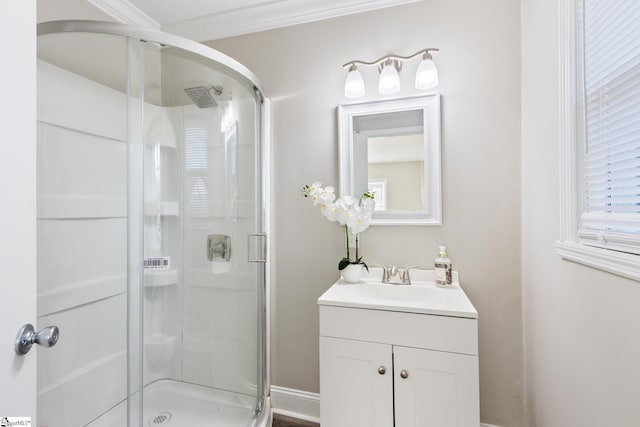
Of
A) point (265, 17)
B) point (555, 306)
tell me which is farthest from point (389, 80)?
point (555, 306)

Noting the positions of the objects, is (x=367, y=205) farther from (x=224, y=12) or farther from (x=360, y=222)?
(x=224, y=12)

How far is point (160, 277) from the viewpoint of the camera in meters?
1.26

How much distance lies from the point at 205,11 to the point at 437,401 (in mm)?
2423

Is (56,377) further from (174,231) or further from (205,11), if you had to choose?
(205,11)

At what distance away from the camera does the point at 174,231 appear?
1.29 m

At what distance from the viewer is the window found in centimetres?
77

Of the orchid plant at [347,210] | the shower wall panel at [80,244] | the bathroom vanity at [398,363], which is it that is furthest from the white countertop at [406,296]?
the shower wall panel at [80,244]

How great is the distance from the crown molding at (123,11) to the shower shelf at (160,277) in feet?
5.08

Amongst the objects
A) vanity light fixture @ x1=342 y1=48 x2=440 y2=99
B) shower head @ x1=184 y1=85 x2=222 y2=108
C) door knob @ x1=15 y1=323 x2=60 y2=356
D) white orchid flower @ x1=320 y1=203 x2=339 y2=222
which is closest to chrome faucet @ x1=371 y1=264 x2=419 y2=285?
white orchid flower @ x1=320 y1=203 x2=339 y2=222

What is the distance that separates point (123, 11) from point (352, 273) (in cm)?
204

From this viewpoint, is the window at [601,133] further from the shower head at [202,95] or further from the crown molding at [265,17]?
the shower head at [202,95]

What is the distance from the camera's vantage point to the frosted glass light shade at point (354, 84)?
1.66 m

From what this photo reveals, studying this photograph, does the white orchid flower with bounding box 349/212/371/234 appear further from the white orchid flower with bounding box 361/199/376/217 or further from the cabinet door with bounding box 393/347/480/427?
the cabinet door with bounding box 393/347/480/427

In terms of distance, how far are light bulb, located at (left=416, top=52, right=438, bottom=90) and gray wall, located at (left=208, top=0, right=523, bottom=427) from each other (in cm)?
9
